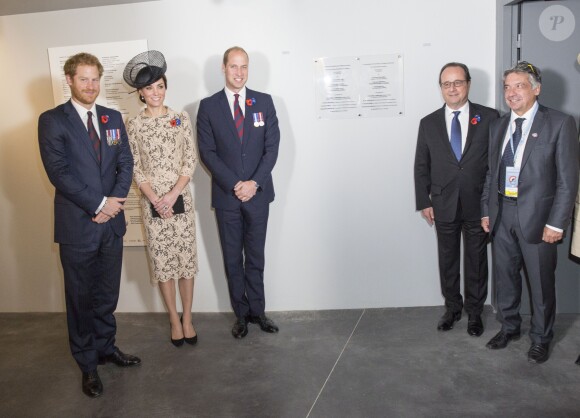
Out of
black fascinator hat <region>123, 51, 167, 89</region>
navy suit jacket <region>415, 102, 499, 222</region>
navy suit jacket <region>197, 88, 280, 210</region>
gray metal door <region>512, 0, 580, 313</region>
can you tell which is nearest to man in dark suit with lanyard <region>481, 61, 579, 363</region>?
navy suit jacket <region>415, 102, 499, 222</region>

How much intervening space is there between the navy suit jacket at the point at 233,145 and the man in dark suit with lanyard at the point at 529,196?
150 centimetres

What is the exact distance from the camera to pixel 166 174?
3465 mm

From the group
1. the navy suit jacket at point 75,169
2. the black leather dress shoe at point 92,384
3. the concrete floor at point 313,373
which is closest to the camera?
the concrete floor at point 313,373

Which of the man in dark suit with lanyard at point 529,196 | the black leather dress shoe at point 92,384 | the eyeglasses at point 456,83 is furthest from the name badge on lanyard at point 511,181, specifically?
the black leather dress shoe at point 92,384

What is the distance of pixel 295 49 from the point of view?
3.88 meters

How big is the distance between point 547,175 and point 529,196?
15cm

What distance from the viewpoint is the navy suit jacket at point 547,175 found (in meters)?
2.94

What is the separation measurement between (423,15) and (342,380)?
2.64 metres

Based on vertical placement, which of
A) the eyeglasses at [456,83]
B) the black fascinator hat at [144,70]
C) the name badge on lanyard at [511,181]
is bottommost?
the name badge on lanyard at [511,181]

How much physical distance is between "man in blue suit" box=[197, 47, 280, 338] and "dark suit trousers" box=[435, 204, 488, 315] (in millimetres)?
1291

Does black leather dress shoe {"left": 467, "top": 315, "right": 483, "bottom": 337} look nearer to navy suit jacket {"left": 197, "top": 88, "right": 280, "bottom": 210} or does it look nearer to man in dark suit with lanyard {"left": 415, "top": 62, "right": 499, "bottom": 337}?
man in dark suit with lanyard {"left": 415, "top": 62, "right": 499, "bottom": 337}

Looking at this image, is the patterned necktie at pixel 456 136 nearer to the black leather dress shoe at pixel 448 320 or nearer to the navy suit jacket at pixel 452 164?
the navy suit jacket at pixel 452 164

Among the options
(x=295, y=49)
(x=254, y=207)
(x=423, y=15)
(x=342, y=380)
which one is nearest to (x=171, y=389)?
(x=342, y=380)

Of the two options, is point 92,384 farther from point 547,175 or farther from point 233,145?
point 547,175
